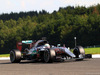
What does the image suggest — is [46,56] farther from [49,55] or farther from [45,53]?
[49,55]

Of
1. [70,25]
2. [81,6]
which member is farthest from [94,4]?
[70,25]

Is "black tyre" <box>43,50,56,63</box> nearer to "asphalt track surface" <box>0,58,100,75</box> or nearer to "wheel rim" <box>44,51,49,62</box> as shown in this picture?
"wheel rim" <box>44,51,49,62</box>

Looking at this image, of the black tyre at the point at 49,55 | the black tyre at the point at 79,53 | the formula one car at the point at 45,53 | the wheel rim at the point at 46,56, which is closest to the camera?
the black tyre at the point at 49,55

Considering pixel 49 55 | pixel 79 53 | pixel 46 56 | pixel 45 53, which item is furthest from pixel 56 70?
pixel 79 53

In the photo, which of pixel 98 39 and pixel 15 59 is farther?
pixel 98 39

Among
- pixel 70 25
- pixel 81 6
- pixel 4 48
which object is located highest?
pixel 81 6

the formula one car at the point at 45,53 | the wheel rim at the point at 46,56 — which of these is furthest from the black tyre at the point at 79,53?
the wheel rim at the point at 46,56

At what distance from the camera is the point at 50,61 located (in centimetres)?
1927

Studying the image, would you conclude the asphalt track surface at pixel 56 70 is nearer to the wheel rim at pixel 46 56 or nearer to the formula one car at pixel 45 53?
the formula one car at pixel 45 53

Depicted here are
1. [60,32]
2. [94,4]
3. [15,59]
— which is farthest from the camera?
[94,4]

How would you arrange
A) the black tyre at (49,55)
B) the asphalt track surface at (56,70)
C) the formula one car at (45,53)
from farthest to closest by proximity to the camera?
the formula one car at (45,53) → the black tyre at (49,55) → the asphalt track surface at (56,70)

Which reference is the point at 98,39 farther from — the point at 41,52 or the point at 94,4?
the point at 41,52

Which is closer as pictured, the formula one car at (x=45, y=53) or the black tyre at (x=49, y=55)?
the black tyre at (x=49, y=55)

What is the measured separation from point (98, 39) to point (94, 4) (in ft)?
191
